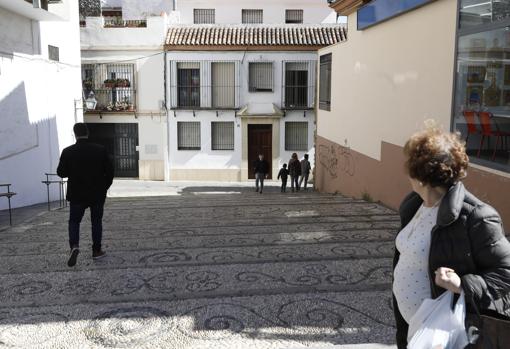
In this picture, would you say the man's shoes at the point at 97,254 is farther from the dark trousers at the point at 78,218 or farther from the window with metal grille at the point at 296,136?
the window with metal grille at the point at 296,136

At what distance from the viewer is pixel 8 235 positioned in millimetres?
8070

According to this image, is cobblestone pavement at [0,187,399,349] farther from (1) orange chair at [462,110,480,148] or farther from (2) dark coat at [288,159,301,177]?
(2) dark coat at [288,159,301,177]

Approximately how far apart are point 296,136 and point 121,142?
27.7 feet

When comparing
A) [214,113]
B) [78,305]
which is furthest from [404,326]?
[214,113]

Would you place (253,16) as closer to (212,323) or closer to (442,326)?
(212,323)

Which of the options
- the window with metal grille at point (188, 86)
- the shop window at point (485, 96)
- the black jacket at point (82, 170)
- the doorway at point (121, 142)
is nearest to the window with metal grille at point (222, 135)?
the window with metal grille at point (188, 86)

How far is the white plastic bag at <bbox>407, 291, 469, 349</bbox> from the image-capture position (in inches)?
91.4

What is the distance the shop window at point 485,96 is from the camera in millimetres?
6629

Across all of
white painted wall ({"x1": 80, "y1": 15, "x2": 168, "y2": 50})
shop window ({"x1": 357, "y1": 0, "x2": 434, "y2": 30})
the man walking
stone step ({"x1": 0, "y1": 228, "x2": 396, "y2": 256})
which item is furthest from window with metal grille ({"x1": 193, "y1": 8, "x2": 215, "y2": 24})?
the man walking

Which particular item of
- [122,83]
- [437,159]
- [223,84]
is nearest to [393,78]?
[437,159]

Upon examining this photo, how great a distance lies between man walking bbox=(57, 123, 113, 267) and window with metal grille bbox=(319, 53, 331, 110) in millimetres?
10845

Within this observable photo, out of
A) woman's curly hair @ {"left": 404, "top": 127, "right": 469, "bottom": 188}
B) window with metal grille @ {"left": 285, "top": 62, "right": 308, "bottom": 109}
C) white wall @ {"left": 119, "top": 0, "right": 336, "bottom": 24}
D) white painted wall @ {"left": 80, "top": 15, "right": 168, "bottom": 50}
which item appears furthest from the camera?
white wall @ {"left": 119, "top": 0, "right": 336, "bottom": 24}

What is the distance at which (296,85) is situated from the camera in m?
24.9

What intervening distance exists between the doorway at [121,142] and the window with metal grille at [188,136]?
2.10 m
